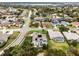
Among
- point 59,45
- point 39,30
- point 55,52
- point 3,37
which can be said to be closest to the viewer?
point 55,52

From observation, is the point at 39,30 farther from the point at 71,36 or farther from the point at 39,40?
the point at 71,36

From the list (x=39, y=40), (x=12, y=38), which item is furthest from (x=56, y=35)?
(x=12, y=38)

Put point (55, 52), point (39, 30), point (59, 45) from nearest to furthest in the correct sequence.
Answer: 1. point (55, 52)
2. point (59, 45)
3. point (39, 30)

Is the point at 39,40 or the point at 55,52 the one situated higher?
the point at 39,40

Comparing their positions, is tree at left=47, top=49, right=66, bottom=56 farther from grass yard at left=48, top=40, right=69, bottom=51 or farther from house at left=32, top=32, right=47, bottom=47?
house at left=32, top=32, right=47, bottom=47

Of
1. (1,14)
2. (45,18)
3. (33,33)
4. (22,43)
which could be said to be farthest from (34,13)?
(22,43)

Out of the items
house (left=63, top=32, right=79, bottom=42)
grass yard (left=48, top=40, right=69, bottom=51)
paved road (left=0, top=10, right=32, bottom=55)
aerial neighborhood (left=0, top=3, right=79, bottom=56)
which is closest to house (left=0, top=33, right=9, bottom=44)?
aerial neighborhood (left=0, top=3, right=79, bottom=56)
